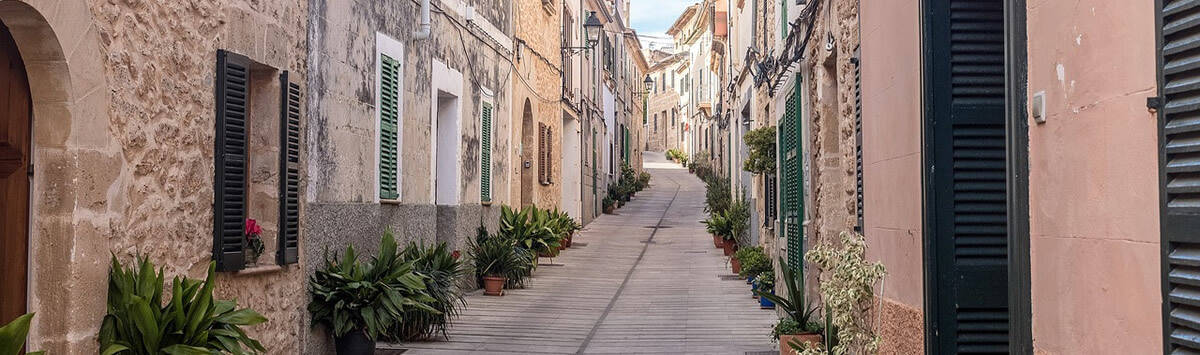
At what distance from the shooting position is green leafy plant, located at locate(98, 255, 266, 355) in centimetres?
579

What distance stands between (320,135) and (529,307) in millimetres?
4942

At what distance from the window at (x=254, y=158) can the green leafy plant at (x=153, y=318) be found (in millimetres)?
1267

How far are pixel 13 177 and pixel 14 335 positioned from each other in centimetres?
127

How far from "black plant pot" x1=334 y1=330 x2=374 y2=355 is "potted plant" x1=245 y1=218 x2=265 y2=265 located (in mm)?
1447

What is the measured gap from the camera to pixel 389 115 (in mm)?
11383

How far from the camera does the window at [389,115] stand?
Result: 11.0 metres

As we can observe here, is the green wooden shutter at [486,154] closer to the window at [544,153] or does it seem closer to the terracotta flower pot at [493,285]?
the terracotta flower pot at [493,285]

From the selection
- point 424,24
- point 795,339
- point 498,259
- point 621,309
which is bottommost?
Result: point 621,309

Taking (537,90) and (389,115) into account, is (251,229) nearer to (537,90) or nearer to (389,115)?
(389,115)

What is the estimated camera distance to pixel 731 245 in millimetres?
20766

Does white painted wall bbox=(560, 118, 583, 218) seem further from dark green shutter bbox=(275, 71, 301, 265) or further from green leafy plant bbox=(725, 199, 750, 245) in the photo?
dark green shutter bbox=(275, 71, 301, 265)

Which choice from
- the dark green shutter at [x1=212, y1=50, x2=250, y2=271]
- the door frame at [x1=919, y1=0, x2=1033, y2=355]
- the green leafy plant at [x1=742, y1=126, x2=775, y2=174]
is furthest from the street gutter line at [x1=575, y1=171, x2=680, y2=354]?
the door frame at [x1=919, y1=0, x2=1033, y2=355]

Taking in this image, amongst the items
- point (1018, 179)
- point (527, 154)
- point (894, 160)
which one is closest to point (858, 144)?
point (894, 160)

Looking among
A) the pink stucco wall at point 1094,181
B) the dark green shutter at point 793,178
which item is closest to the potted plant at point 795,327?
the dark green shutter at point 793,178
